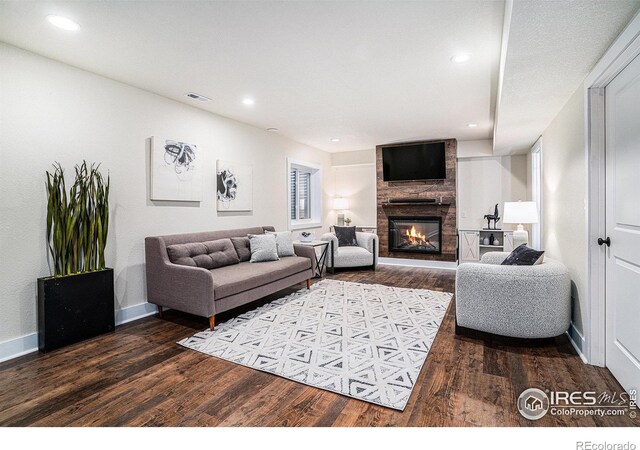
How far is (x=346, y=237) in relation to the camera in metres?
6.30

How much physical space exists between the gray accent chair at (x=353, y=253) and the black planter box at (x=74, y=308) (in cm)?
351

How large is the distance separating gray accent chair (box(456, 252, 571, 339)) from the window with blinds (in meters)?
4.32

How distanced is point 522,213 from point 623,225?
1.95 metres

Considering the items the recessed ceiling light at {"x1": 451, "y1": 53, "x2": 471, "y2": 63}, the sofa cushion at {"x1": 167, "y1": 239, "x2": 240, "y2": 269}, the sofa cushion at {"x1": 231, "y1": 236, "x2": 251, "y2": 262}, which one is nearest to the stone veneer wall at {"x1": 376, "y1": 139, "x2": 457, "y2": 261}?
the sofa cushion at {"x1": 231, "y1": 236, "x2": 251, "y2": 262}

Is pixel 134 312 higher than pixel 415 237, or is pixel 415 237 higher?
pixel 415 237

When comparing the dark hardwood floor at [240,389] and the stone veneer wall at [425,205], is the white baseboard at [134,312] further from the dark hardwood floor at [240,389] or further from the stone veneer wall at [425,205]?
the stone veneer wall at [425,205]

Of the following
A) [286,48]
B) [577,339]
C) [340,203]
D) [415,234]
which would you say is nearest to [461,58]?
[286,48]

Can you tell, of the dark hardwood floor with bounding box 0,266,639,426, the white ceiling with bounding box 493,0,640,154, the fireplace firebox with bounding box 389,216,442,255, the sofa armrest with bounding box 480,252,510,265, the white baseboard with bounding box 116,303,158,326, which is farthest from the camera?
the fireplace firebox with bounding box 389,216,442,255

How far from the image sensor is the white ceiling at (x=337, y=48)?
2055 mm

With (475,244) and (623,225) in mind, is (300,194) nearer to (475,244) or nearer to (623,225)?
(475,244)

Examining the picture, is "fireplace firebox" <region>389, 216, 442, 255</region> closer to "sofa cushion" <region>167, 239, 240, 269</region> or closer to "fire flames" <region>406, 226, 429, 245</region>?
"fire flames" <region>406, 226, 429, 245</region>

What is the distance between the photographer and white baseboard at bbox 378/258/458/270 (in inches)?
245

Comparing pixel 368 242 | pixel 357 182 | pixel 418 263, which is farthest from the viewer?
pixel 357 182

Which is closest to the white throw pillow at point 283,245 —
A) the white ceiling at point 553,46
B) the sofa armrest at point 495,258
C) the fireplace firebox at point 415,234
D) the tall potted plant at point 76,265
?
the tall potted plant at point 76,265
